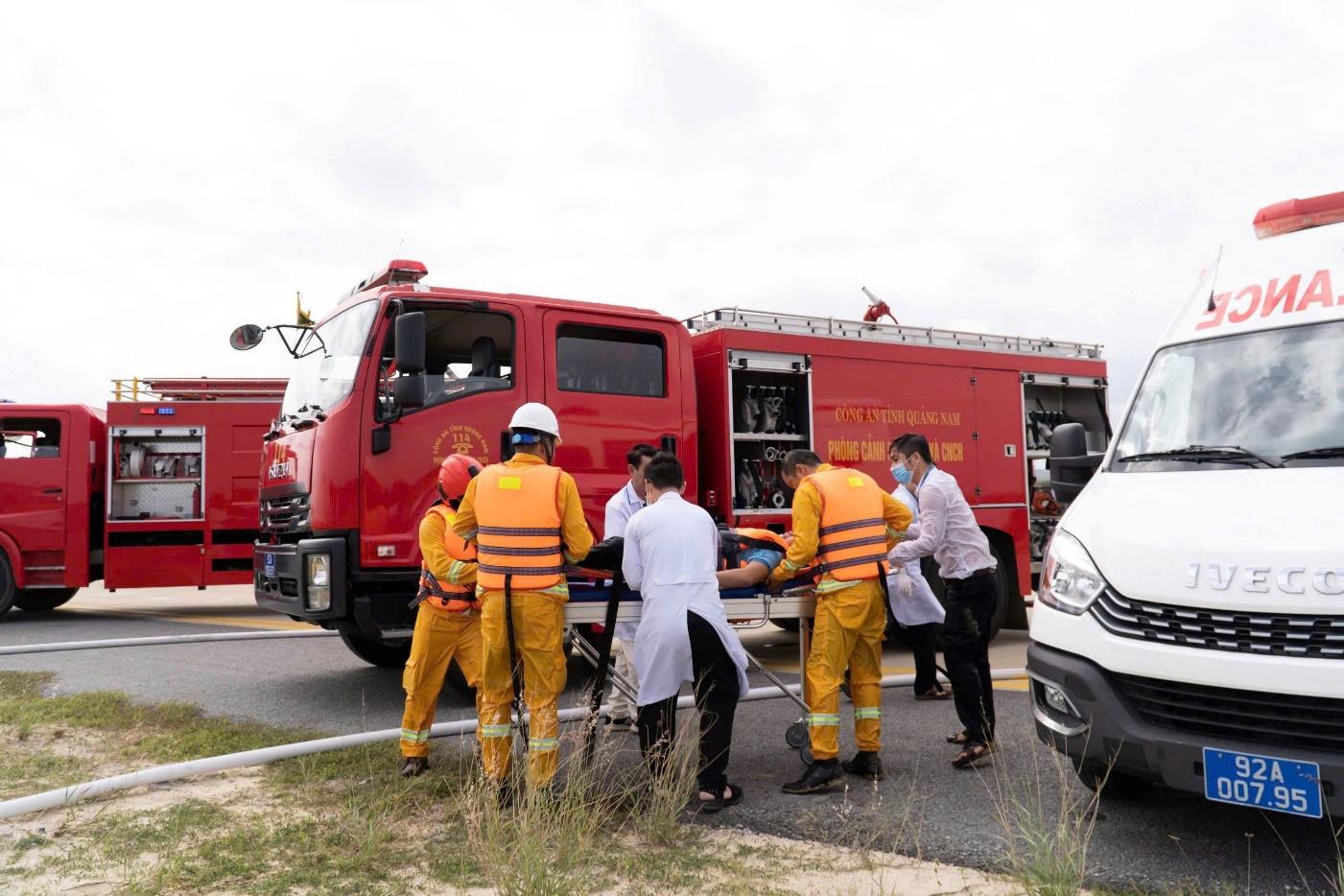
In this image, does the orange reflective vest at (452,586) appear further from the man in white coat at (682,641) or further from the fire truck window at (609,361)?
Result: the fire truck window at (609,361)

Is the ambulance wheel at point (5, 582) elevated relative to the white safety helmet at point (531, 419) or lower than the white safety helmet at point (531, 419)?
lower

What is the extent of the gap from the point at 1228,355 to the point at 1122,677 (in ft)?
5.55

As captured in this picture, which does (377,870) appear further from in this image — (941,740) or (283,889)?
(941,740)

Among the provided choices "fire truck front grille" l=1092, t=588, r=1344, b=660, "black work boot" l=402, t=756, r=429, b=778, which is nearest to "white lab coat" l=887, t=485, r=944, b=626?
"fire truck front grille" l=1092, t=588, r=1344, b=660

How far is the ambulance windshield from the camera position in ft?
11.9

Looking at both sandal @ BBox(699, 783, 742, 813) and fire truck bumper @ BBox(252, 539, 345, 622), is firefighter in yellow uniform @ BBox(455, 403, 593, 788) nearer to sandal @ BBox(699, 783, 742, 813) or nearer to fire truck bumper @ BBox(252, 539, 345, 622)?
sandal @ BBox(699, 783, 742, 813)

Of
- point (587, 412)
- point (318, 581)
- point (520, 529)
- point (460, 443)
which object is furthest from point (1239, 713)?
point (318, 581)

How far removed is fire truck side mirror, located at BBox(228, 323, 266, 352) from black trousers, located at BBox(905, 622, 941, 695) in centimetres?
484

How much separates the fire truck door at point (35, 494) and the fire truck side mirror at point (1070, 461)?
11126 millimetres

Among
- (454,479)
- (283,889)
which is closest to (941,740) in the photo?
(454,479)

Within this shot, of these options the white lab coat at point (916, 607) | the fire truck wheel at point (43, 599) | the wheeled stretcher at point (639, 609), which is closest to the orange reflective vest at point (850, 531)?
the wheeled stretcher at point (639, 609)

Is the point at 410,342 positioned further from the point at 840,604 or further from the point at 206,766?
the point at 840,604

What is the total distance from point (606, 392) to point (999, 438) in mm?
4045

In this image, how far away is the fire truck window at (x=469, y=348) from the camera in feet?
20.5
